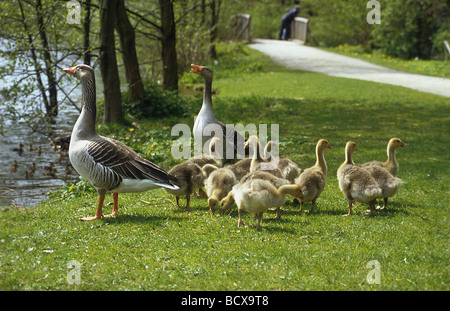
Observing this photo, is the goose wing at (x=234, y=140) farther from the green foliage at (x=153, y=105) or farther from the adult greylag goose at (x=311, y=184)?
the green foliage at (x=153, y=105)

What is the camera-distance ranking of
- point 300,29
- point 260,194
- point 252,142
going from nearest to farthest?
point 260,194, point 252,142, point 300,29

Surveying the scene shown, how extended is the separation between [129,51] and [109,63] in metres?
1.98

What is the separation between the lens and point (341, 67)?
3266 centimetres

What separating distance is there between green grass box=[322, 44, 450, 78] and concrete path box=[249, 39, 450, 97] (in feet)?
3.22

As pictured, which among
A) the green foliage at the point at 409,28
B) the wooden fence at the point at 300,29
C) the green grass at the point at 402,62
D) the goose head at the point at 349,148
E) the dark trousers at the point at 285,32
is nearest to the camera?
the goose head at the point at 349,148

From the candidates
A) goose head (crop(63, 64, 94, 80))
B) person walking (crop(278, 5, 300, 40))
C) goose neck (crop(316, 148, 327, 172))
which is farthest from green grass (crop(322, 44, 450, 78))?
goose head (crop(63, 64, 94, 80))

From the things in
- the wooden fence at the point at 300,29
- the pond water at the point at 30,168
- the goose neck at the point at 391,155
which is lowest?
the pond water at the point at 30,168

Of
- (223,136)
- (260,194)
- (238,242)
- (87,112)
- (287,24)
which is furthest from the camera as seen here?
(287,24)

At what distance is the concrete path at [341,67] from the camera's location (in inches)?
977

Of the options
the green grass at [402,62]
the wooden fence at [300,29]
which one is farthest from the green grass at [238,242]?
the wooden fence at [300,29]

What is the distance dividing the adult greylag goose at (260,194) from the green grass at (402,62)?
23.6 meters

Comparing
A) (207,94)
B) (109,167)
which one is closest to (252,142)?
(207,94)

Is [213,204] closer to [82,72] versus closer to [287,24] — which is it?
[82,72]

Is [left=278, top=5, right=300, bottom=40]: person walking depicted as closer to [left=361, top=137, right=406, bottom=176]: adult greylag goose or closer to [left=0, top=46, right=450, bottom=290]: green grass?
[left=0, top=46, right=450, bottom=290]: green grass
